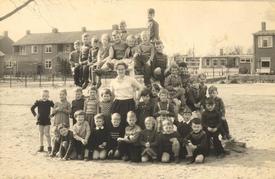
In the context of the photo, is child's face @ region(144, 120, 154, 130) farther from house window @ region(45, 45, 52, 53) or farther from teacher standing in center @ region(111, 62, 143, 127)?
house window @ region(45, 45, 52, 53)

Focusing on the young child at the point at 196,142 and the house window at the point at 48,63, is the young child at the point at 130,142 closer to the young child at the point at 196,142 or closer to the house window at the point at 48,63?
the young child at the point at 196,142

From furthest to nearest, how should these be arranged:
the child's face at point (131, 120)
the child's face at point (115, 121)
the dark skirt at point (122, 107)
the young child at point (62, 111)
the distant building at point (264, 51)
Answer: the distant building at point (264, 51)
the young child at point (62, 111)
the dark skirt at point (122, 107)
the child's face at point (115, 121)
the child's face at point (131, 120)

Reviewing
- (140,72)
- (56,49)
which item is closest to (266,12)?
(140,72)

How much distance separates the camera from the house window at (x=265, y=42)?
35562 mm

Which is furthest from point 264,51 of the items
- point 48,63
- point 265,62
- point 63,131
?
point 63,131

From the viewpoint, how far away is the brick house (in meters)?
44.5

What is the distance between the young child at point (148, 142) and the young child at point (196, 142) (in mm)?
524

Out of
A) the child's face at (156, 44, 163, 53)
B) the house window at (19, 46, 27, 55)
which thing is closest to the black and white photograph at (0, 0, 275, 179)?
the child's face at (156, 44, 163, 53)

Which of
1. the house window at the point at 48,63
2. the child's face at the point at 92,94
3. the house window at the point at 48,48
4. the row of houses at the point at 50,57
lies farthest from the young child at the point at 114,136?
the house window at the point at 48,48

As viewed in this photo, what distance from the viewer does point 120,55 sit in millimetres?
8414

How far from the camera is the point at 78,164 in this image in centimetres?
655

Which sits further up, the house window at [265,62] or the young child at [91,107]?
the house window at [265,62]

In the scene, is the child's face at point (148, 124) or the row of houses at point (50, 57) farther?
the row of houses at point (50, 57)

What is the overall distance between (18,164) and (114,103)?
6.08ft
